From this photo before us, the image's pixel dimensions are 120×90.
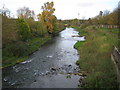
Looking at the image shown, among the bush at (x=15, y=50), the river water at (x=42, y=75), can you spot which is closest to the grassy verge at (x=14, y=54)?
the bush at (x=15, y=50)

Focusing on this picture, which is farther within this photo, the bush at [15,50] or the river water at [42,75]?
the bush at [15,50]

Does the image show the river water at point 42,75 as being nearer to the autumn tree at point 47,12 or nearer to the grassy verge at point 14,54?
the grassy verge at point 14,54

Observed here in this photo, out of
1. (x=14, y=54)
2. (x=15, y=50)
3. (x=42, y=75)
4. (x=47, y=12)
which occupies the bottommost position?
(x=42, y=75)

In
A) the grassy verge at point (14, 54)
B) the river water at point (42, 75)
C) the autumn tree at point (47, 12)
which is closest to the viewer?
the river water at point (42, 75)

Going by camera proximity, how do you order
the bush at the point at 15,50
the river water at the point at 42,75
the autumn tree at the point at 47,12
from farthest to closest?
the autumn tree at the point at 47,12 → the bush at the point at 15,50 → the river water at the point at 42,75

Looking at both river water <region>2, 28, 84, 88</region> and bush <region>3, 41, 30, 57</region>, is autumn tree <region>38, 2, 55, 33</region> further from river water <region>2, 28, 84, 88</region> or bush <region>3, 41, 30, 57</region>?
river water <region>2, 28, 84, 88</region>

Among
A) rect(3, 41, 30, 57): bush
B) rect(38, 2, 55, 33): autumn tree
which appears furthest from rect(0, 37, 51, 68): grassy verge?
rect(38, 2, 55, 33): autumn tree

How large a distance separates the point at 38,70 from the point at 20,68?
2308 mm

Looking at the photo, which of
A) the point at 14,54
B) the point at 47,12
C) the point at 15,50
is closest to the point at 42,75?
the point at 14,54

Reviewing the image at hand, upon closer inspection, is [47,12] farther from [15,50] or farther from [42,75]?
[42,75]

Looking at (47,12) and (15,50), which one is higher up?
(47,12)

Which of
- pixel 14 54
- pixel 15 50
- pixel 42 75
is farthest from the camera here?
pixel 15 50

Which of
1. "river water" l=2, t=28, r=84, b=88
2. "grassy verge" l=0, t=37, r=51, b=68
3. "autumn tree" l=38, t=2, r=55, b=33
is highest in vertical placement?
"autumn tree" l=38, t=2, r=55, b=33

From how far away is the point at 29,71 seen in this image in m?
15.6
